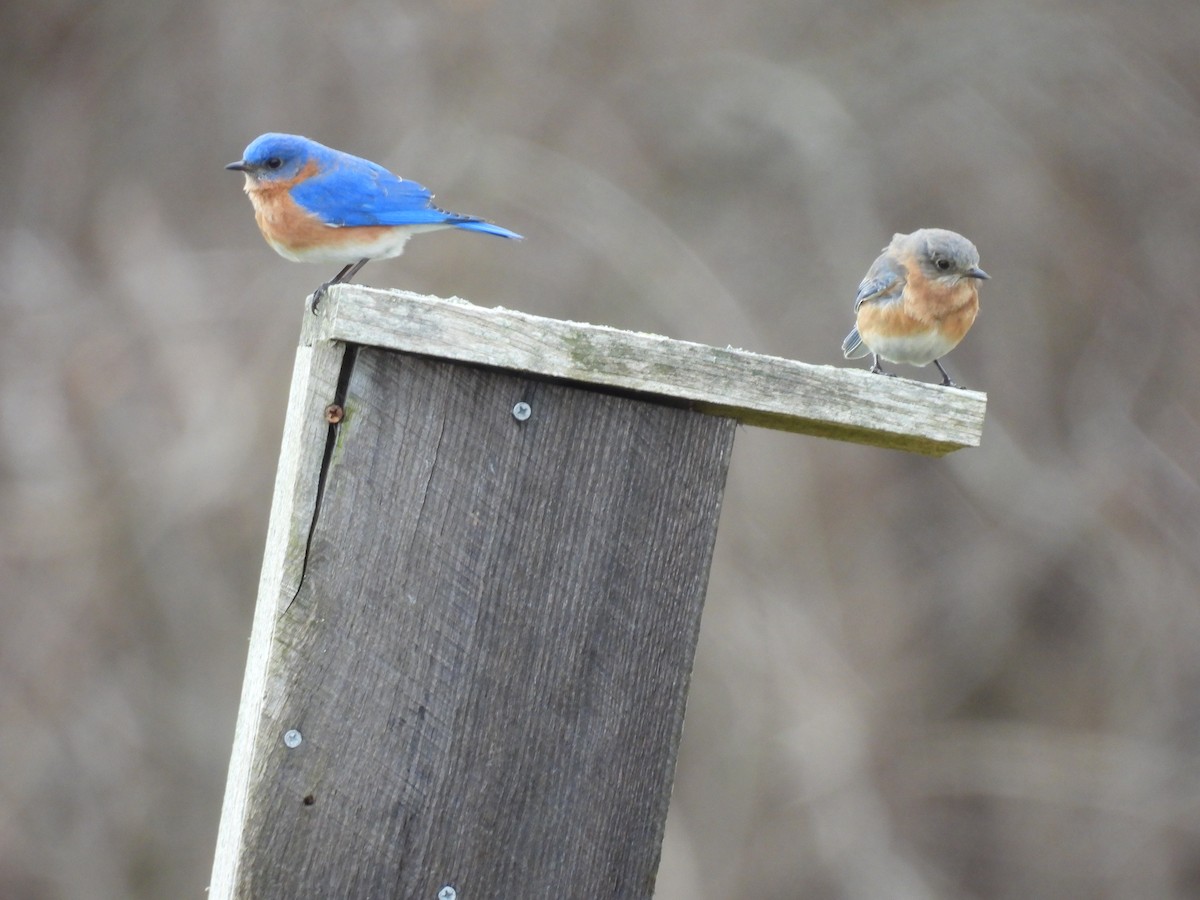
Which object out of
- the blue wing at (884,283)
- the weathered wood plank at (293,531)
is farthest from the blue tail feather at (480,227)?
the blue wing at (884,283)

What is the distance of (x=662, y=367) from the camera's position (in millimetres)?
2211

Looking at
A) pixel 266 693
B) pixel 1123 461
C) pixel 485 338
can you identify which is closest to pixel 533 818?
pixel 266 693

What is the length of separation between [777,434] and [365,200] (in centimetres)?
386

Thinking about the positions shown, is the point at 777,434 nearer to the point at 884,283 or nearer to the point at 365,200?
the point at 884,283

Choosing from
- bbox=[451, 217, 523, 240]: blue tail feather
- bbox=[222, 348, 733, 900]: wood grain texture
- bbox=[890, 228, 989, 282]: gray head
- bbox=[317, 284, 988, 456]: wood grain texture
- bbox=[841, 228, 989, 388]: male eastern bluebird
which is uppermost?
bbox=[890, 228, 989, 282]: gray head

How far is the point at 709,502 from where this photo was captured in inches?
90.7

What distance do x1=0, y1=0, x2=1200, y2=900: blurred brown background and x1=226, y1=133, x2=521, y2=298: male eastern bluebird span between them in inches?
110

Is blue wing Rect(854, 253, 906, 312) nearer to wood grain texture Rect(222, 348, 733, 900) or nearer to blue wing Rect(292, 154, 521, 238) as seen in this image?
blue wing Rect(292, 154, 521, 238)

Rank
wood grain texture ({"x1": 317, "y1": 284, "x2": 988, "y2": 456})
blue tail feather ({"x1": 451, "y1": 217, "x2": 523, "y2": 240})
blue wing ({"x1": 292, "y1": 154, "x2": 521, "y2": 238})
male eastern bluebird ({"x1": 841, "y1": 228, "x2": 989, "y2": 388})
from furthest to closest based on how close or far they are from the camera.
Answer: male eastern bluebird ({"x1": 841, "y1": 228, "x2": 989, "y2": 388})
blue wing ({"x1": 292, "y1": 154, "x2": 521, "y2": 238})
blue tail feather ({"x1": 451, "y1": 217, "x2": 523, "y2": 240})
wood grain texture ({"x1": 317, "y1": 284, "x2": 988, "y2": 456})

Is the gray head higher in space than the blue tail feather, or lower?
higher

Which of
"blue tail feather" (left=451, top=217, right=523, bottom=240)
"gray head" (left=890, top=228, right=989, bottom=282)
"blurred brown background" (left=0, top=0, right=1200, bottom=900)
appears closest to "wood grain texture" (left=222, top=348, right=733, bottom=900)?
"blue tail feather" (left=451, top=217, right=523, bottom=240)

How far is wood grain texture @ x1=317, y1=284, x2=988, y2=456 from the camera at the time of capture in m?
2.14

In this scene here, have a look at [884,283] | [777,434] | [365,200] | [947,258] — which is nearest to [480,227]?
[365,200]

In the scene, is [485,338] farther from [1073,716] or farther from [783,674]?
[1073,716]
